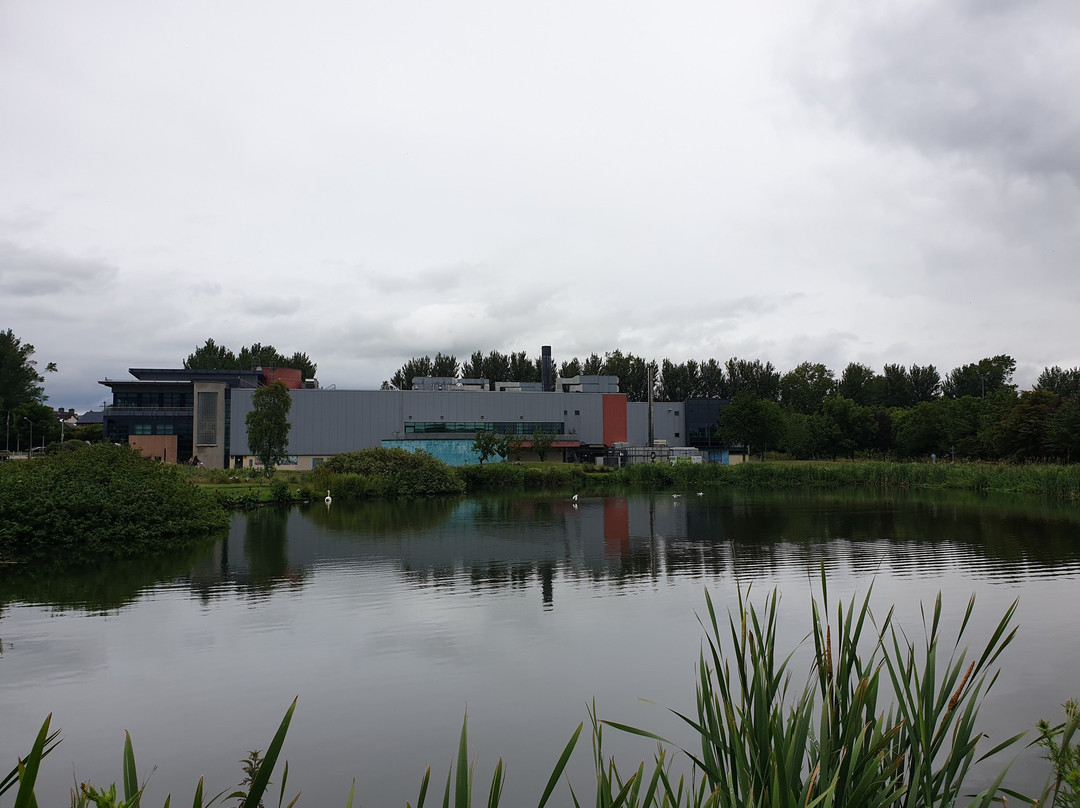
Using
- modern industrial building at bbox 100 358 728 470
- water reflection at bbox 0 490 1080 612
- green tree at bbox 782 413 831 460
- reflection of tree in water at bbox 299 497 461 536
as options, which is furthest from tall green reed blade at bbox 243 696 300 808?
green tree at bbox 782 413 831 460

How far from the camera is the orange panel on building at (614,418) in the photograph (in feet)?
251

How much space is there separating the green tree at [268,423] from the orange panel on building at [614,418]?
35788 millimetres

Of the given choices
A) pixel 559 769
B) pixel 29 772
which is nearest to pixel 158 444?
pixel 559 769

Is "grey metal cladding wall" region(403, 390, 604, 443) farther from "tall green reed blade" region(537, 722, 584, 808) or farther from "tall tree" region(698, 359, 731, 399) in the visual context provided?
"tall green reed blade" region(537, 722, 584, 808)

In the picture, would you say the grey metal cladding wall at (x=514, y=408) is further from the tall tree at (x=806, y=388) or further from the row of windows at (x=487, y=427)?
the tall tree at (x=806, y=388)

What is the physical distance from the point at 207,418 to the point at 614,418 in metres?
37.4

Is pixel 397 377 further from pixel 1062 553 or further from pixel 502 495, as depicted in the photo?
pixel 1062 553

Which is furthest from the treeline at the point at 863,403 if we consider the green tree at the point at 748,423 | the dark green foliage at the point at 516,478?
the dark green foliage at the point at 516,478

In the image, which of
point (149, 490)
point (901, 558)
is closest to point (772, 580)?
point (901, 558)

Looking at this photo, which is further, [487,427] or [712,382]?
[712,382]

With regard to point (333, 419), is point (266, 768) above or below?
below

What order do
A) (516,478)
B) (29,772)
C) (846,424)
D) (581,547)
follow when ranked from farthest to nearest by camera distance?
(846,424) → (516,478) → (581,547) → (29,772)

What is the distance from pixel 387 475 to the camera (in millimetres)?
45531

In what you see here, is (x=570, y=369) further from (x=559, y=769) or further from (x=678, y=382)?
(x=559, y=769)
